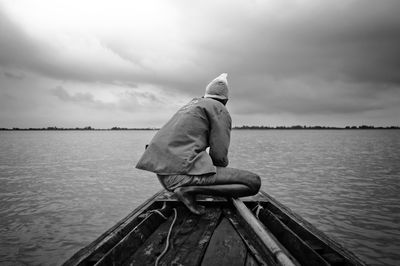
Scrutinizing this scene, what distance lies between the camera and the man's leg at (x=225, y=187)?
3.87 metres

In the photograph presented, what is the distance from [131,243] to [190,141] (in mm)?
1577

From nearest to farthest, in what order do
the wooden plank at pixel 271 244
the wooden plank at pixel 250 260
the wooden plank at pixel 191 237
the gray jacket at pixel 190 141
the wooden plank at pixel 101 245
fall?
the wooden plank at pixel 271 244 → the wooden plank at pixel 101 245 → the wooden plank at pixel 250 260 → the wooden plank at pixel 191 237 → the gray jacket at pixel 190 141

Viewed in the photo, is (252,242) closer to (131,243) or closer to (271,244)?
(271,244)

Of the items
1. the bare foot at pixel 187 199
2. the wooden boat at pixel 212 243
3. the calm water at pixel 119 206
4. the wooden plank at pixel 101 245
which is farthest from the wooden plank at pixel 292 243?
the calm water at pixel 119 206

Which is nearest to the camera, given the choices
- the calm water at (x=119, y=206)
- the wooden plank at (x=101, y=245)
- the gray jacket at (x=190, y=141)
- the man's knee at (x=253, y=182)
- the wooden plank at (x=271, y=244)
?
the wooden plank at (x=271, y=244)

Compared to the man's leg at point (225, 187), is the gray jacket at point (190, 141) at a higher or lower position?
higher

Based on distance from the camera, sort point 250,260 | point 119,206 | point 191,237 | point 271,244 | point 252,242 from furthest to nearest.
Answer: point 119,206
point 191,237
point 252,242
point 250,260
point 271,244

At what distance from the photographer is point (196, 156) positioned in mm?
3682

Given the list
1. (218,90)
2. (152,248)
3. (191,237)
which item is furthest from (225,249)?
(218,90)

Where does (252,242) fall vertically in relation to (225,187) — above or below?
below

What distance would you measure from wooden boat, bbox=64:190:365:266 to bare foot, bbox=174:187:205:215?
113 millimetres

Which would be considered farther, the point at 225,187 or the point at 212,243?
the point at 225,187

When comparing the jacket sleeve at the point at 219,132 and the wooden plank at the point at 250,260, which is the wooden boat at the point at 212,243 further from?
the jacket sleeve at the point at 219,132

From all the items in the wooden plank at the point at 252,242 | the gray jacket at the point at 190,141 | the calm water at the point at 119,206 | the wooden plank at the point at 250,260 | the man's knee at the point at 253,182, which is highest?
the gray jacket at the point at 190,141
